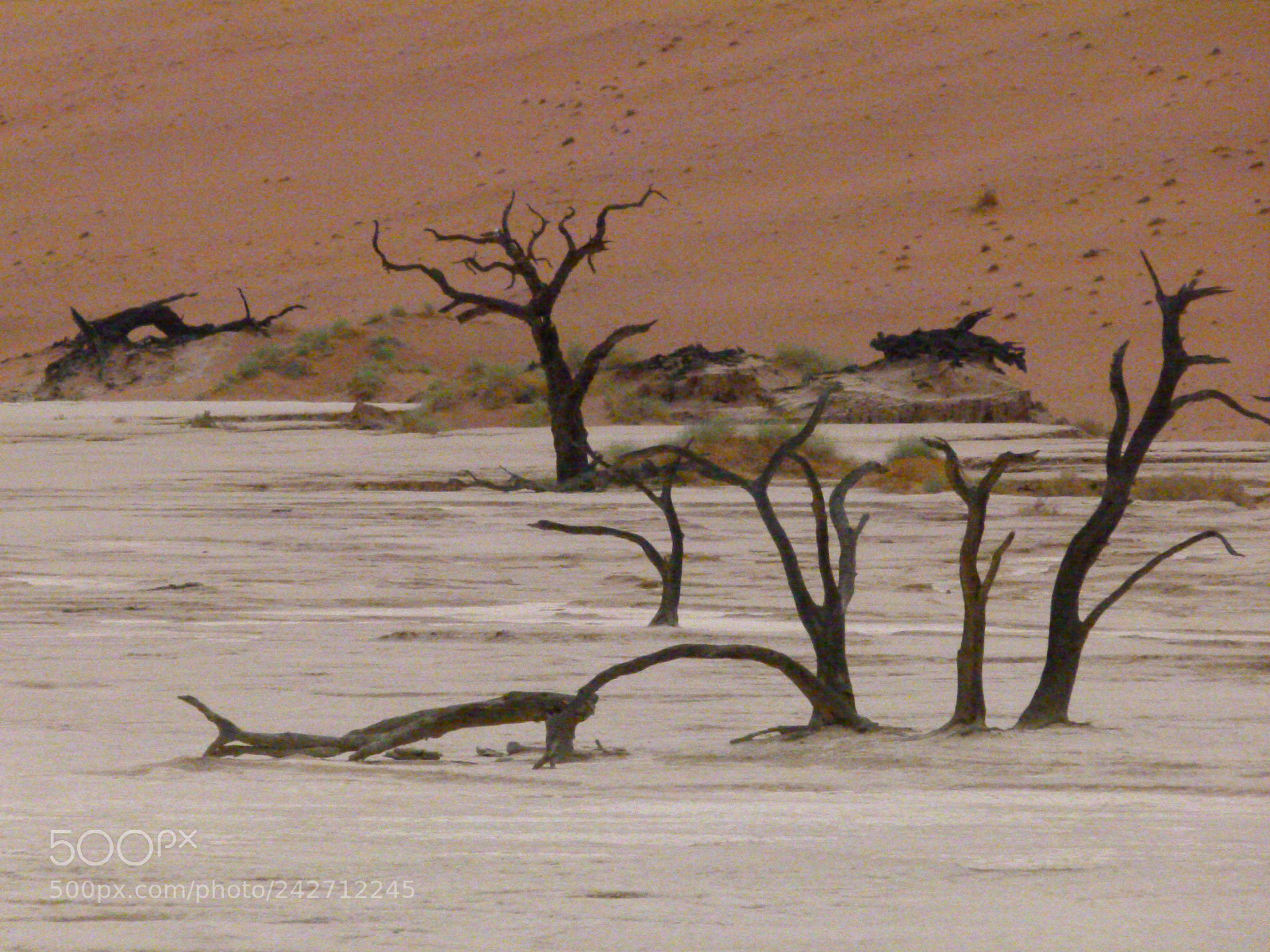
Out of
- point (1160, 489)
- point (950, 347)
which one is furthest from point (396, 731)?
point (950, 347)

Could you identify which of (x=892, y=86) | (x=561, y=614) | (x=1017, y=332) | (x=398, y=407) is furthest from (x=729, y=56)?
A: (x=561, y=614)

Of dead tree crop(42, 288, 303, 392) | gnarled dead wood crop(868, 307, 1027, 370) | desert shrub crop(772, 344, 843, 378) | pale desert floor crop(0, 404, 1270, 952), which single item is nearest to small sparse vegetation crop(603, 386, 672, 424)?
gnarled dead wood crop(868, 307, 1027, 370)

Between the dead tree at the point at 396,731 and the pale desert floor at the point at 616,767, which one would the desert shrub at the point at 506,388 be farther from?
the dead tree at the point at 396,731

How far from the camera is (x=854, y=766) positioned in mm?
6039

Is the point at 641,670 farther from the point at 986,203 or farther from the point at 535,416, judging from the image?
the point at 986,203

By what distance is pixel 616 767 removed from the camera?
607 cm

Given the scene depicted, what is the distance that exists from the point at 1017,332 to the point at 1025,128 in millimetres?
13788

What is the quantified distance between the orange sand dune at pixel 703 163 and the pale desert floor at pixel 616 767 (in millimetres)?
26521

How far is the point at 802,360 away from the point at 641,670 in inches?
1291

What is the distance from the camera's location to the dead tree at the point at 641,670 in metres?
6.05

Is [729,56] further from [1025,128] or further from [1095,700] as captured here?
[1095,700]

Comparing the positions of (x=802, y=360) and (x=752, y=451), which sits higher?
(x=802, y=360)

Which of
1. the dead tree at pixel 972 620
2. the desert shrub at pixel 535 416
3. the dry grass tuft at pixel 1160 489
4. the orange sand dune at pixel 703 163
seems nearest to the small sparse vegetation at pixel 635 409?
the desert shrub at pixel 535 416

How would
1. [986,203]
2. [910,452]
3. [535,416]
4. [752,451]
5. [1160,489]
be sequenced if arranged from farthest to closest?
[986,203]
[535,416]
[752,451]
[910,452]
[1160,489]
